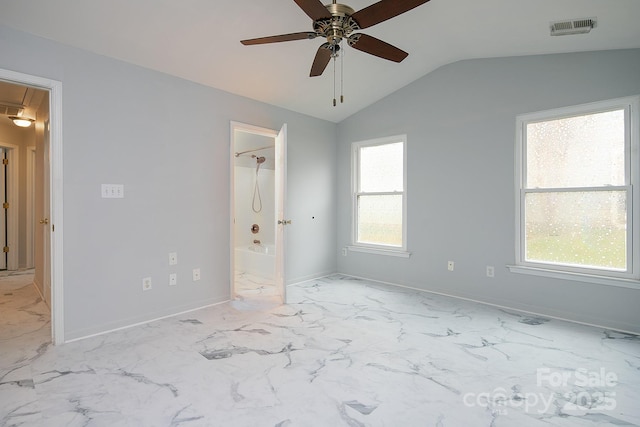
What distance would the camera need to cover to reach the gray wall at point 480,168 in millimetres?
3064

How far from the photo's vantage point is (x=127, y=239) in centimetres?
302

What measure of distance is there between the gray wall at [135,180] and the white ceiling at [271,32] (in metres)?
0.19

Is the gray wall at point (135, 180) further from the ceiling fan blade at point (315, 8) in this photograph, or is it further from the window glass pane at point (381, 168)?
the ceiling fan blade at point (315, 8)

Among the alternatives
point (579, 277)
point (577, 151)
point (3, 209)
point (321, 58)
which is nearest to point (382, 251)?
point (579, 277)

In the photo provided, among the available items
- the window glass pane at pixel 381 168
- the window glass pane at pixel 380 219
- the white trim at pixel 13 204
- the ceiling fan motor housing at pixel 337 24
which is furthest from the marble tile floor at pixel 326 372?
the white trim at pixel 13 204

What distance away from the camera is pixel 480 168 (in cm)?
377

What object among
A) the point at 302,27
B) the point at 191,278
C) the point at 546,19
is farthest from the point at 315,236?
the point at 546,19

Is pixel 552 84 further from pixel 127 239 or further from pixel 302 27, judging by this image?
pixel 127 239

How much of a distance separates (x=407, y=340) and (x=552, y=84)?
2.84 meters

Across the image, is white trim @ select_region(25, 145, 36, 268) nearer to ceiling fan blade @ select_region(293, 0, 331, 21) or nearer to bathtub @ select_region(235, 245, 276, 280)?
bathtub @ select_region(235, 245, 276, 280)

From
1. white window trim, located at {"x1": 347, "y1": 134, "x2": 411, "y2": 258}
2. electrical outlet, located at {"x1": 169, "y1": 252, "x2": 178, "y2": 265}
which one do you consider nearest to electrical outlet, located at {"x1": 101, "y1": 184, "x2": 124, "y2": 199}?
electrical outlet, located at {"x1": 169, "y1": 252, "x2": 178, "y2": 265}

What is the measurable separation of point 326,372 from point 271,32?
2780 millimetres

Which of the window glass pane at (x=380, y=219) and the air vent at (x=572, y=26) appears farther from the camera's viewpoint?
the window glass pane at (x=380, y=219)

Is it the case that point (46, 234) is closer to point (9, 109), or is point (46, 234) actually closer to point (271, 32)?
point (9, 109)
